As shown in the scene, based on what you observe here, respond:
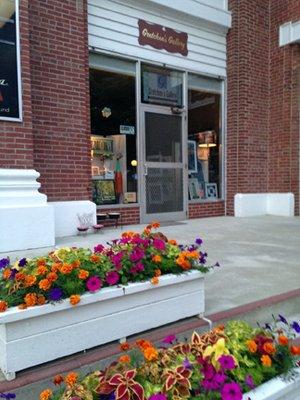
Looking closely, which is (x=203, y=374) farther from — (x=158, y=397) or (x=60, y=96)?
(x=60, y=96)

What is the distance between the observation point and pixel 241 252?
15.9 feet

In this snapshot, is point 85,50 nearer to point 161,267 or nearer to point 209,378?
point 161,267

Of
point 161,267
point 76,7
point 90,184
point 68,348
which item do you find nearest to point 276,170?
point 90,184

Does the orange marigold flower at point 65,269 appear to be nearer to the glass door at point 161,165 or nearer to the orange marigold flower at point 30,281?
the orange marigold flower at point 30,281

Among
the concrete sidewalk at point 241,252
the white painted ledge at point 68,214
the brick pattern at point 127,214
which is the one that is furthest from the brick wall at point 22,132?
the brick pattern at point 127,214

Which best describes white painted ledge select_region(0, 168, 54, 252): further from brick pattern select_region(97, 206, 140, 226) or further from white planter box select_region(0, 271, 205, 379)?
white planter box select_region(0, 271, 205, 379)

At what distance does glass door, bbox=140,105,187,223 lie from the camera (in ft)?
24.0

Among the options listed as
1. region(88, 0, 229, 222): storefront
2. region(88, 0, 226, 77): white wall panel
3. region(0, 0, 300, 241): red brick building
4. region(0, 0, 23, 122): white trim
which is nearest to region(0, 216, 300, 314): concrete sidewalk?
region(88, 0, 229, 222): storefront

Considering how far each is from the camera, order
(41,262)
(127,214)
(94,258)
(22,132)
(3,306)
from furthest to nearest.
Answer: (127,214) < (22,132) < (94,258) < (41,262) < (3,306)

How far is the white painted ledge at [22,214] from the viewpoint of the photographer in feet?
15.6

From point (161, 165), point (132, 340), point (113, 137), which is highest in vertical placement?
point (113, 137)

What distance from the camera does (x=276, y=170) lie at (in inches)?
350

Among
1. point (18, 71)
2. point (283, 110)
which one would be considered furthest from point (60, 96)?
point (283, 110)

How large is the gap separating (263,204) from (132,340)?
717cm
